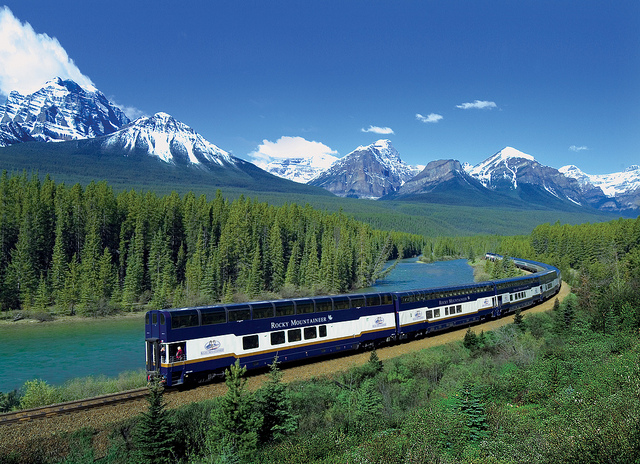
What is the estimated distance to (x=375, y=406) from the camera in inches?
766

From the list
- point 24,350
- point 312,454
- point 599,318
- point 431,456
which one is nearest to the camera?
point 431,456

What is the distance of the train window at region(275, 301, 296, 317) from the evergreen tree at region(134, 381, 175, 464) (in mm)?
11918

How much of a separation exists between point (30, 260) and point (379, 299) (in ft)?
190

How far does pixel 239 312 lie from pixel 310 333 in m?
5.70

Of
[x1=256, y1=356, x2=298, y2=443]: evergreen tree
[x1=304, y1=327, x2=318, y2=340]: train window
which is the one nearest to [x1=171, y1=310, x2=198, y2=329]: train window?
[x1=256, y1=356, x2=298, y2=443]: evergreen tree

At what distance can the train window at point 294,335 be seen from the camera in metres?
26.9

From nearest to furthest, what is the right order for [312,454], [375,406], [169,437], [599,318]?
[312,454] < [169,437] < [375,406] < [599,318]

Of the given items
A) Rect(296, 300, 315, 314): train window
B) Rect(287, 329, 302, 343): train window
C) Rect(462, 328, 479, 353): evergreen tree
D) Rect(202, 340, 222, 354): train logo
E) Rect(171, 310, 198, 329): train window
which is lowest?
Rect(462, 328, 479, 353): evergreen tree

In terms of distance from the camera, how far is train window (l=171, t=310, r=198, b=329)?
22.1m

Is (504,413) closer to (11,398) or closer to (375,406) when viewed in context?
(375,406)


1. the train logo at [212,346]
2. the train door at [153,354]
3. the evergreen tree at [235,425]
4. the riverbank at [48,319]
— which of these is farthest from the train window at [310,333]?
the riverbank at [48,319]

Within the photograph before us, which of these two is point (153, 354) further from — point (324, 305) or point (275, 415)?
point (324, 305)

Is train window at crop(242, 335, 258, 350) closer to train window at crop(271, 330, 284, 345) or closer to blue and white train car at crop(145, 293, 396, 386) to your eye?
blue and white train car at crop(145, 293, 396, 386)

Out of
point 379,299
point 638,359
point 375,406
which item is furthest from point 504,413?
point 379,299
